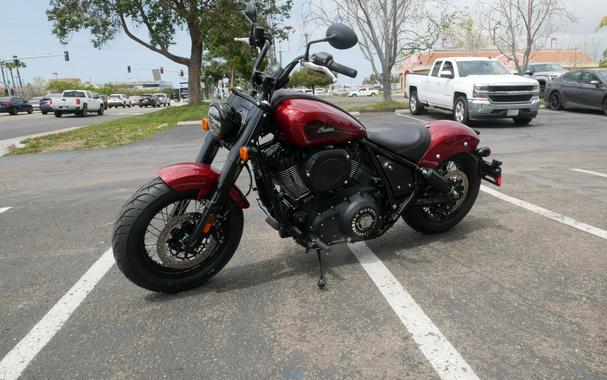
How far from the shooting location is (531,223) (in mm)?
4633

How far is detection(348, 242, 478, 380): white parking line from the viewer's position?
2.43 metres

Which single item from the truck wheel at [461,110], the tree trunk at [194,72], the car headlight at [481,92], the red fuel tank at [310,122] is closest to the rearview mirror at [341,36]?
the red fuel tank at [310,122]

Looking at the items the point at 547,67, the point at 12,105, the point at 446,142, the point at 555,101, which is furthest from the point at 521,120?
the point at 12,105

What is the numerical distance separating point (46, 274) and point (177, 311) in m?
1.42

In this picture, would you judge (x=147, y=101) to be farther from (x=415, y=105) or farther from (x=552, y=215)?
(x=552, y=215)

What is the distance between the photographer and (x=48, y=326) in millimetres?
2959

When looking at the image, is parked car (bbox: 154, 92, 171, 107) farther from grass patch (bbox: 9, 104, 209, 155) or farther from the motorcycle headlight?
the motorcycle headlight

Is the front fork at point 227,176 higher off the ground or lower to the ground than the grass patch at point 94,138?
higher

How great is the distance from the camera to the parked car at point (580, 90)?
15805 millimetres

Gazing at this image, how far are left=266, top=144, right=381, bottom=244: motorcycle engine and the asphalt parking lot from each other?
0.42 m

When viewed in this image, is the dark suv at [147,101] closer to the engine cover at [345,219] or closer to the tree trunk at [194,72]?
the tree trunk at [194,72]

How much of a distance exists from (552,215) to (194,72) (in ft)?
79.2

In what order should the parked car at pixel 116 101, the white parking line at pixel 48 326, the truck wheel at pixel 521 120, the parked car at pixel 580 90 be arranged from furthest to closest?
the parked car at pixel 116 101 < the parked car at pixel 580 90 < the truck wheel at pixel 521 120 < the white parking line at pixel 48 326

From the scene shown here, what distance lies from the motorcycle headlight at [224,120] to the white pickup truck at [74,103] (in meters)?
30.4
